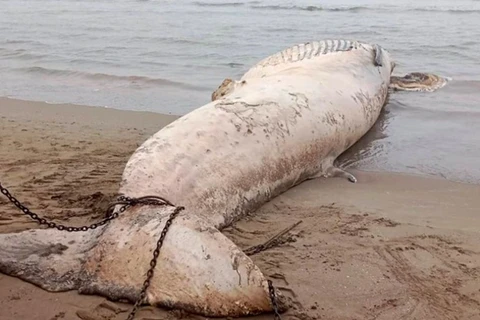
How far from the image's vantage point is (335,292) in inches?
134

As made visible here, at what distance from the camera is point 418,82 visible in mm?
9047

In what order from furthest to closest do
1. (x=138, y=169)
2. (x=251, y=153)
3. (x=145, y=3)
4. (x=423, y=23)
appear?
1. (x=145, y=3)
2. (x=423, y=23)
3. (x=251, y=153)
4. (x=138, y=169)

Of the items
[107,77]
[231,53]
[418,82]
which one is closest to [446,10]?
[231,53]

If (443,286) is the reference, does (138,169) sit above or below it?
above

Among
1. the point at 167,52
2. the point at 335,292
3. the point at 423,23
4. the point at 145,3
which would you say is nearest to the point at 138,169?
the point at 335,292

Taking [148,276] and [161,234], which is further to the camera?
[161,234]

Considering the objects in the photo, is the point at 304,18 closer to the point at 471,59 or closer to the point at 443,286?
the point at 471,59

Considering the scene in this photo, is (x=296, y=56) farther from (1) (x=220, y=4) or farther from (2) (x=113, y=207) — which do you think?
(1) (x=220, y=4)

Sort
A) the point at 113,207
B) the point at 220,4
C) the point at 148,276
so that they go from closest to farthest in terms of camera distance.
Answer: the point at 148,276, the point at 113,207, the point at 220,4

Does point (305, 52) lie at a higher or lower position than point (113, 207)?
higher

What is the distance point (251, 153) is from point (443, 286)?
1589 mm

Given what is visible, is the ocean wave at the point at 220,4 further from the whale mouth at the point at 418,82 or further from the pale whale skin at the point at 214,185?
the pale whale skin at the point at 214,185

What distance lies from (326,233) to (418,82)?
5473mm

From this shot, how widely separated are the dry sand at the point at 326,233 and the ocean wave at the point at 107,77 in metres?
3.02
